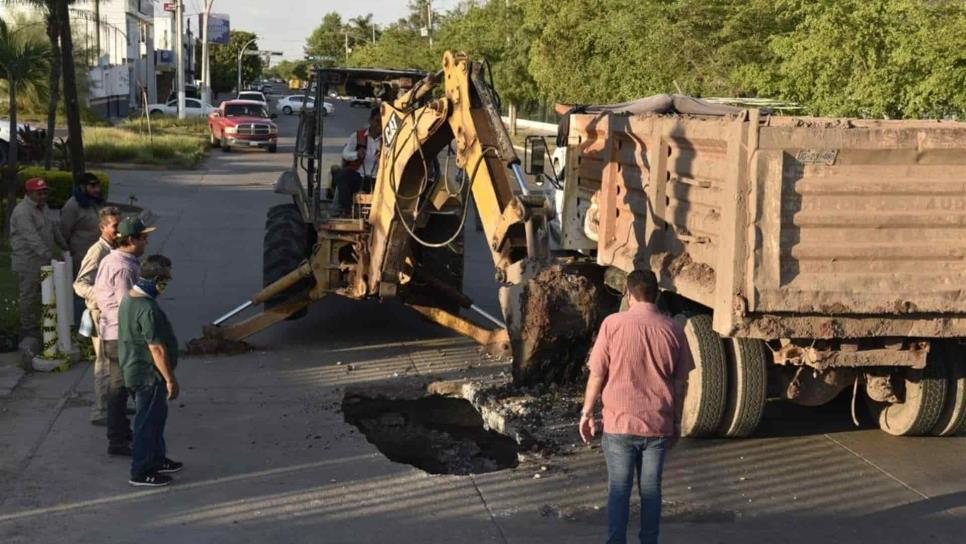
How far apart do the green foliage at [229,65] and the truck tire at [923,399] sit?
10105 centimetres

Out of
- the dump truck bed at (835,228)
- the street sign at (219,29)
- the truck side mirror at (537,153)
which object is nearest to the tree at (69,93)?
the truck side mirror at (537,153)

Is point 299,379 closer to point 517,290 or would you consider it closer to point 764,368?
point 517,290

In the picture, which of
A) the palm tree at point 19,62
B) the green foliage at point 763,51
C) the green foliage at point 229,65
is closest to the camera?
the green foliage at point 763,51

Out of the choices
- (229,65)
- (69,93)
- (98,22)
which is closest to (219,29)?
(229,65)

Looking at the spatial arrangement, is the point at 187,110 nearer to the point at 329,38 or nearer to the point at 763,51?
the point at 763,51

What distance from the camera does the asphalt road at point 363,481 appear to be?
693 centimetres

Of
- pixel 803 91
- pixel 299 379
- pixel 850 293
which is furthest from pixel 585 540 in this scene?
pixel 803 91

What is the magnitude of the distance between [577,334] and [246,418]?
2620 mm

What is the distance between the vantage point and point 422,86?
10.2 metres

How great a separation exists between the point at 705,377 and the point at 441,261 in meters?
4.79

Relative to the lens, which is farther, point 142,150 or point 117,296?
point 142,150

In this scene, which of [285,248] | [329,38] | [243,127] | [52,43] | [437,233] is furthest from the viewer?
[329,38]

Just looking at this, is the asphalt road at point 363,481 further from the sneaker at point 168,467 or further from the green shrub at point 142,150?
the green shrub at point 142,150

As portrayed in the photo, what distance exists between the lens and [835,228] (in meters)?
7.38
